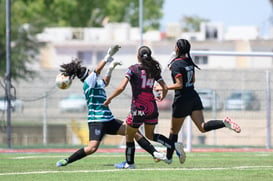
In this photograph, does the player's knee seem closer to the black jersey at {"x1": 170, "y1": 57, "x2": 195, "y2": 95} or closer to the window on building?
the black jersey at {"x1": 170, "y1": 57, "x2": 195, "y2": 95}

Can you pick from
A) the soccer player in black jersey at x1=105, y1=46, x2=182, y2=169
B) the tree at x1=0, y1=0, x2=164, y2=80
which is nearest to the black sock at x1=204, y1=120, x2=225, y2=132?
the soccer player in black jersey at x1=105, y1=46, x2=182, y2=169

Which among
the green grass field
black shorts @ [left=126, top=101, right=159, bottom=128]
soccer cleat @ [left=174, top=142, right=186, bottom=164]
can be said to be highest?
black shorts @ [left=126, top=101, right=159, bottom=128]

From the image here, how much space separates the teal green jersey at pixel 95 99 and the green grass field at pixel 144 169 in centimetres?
85

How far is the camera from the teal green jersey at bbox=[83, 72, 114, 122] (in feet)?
47.6

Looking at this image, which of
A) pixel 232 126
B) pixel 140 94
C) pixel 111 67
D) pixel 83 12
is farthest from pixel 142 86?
pixel 83 12

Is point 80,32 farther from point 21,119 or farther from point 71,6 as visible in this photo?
point 21,119

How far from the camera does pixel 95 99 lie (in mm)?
14570

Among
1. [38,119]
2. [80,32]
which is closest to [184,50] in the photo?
[38,119]

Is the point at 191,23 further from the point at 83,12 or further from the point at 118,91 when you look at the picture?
the point at 118,91

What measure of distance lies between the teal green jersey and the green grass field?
850mm

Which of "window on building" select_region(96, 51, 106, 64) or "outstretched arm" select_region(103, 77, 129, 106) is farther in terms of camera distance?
"window on building" select_region(96, 51, 106, 64)

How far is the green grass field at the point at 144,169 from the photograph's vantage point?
13055mm

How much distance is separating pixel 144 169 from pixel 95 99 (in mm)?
1395

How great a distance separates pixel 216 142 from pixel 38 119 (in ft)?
20.2
